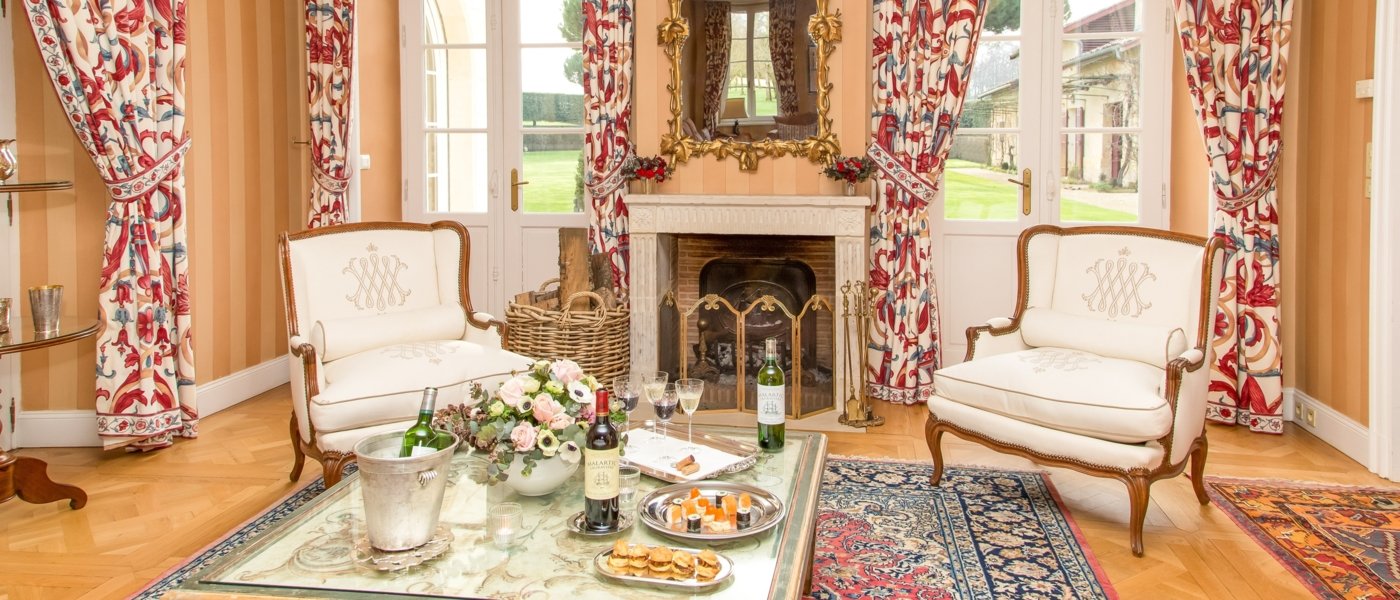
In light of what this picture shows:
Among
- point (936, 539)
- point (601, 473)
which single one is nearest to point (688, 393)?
point (601, 473)

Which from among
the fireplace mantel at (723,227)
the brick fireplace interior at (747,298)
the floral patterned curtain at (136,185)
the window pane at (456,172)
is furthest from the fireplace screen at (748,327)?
the floral patterned curtain at (136,185)

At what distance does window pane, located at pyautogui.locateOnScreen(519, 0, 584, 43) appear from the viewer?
18.7 ft

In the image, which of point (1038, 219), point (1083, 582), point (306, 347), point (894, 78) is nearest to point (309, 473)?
point (306, 347)

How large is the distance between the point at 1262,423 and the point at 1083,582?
212 centimetres

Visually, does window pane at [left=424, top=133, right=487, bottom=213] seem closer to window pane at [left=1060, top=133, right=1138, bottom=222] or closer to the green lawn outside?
the green lawn outside

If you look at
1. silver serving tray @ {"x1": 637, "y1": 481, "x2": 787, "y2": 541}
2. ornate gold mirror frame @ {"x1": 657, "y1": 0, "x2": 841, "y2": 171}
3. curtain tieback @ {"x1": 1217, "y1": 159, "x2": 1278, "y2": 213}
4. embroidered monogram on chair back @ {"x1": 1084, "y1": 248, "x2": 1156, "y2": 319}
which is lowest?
silver serving tray @ {"x1": 637, "y1": 481, "x2": 787, "y2": 541}

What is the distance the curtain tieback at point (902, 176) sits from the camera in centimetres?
503

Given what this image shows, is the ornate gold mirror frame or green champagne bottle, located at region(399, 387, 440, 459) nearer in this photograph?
green champagne bottle, located at region(399, 387, 440, 459)

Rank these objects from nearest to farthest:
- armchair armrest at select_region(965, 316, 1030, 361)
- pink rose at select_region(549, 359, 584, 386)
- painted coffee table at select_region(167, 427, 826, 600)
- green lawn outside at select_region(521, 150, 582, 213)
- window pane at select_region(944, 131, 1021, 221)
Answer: painted coffee table at select_region(167, 427, 826, 600) < pink rose at select_region(549, 359, 584, 386) < armchair armrest at select_region(965, 316, 1030, 361) < window pane at select_region(944, 131, 1021, 221) < green lawn outside at select_region(521, 150, 582, 213)

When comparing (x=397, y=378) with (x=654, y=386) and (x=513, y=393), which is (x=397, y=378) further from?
(x=513, y=393)

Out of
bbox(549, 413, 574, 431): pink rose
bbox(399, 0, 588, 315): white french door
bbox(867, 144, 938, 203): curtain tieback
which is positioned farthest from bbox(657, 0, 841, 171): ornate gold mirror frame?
bbox(549, 413, 574, 431): pink rose

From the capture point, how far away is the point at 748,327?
5.21 m

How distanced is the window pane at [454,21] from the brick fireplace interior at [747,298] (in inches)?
64.7

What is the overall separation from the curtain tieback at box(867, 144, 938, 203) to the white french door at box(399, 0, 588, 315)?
5.44 ft
